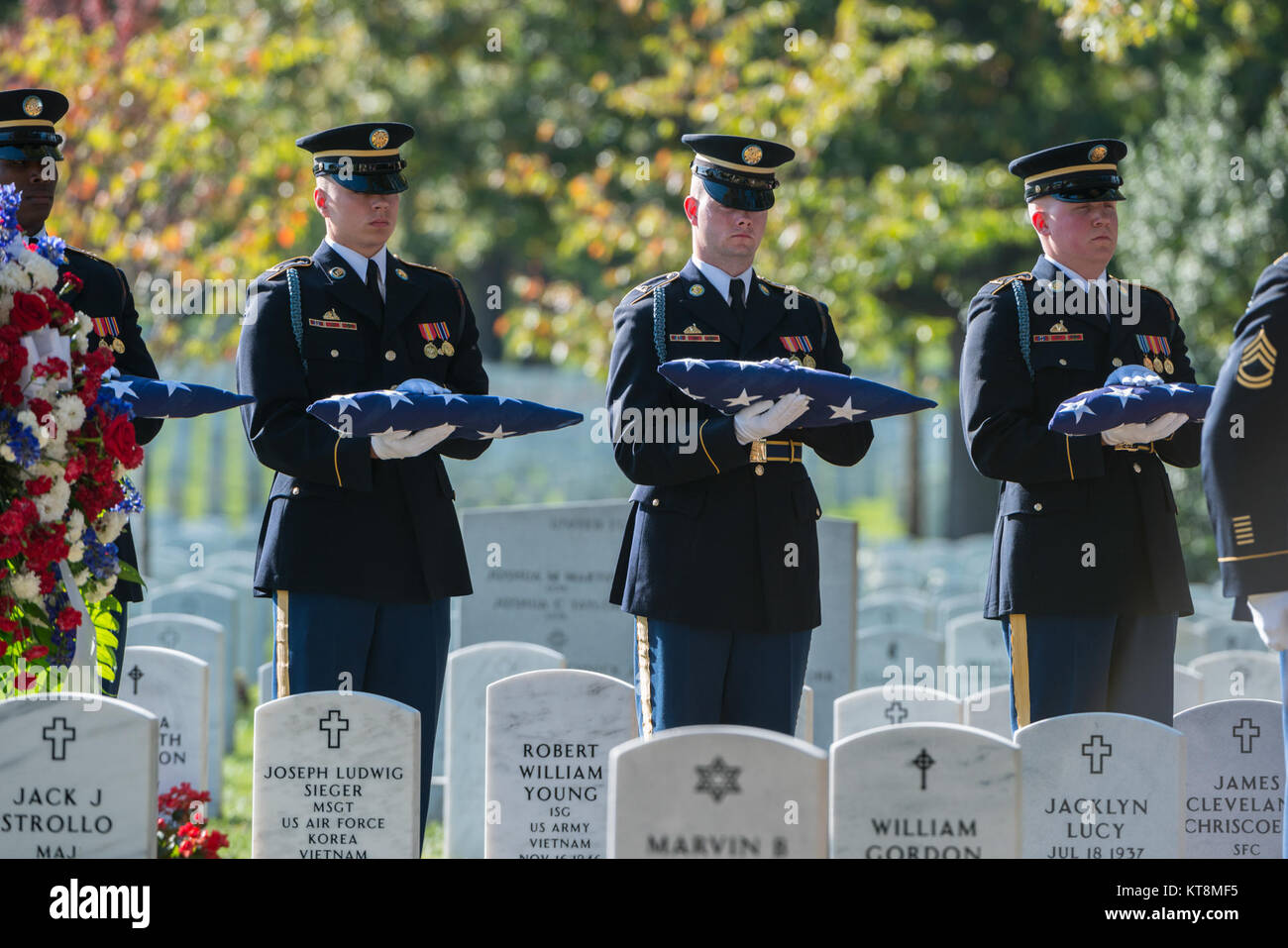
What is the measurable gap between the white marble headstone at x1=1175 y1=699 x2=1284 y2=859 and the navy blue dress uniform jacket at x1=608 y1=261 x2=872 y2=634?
1281mm

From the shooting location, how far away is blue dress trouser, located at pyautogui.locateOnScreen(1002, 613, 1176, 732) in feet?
16.0

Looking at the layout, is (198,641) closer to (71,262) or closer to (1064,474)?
(71,262)

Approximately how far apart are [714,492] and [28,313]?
1.96 meters

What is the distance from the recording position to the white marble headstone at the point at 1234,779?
5.13 metres

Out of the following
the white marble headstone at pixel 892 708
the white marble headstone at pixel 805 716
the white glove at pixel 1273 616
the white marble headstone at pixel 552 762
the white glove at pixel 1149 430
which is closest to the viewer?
the white glove at pixel 1273 616

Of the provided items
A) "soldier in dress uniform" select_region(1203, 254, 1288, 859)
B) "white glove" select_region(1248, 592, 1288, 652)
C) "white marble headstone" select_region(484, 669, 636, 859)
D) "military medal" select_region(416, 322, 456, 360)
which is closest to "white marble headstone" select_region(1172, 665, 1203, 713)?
"white marble headstone" select_region(484, 669, 636, 859)

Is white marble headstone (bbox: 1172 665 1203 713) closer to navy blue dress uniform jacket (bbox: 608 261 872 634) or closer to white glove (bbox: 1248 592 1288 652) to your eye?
navy blue dress uniform jacket (bbox: 608 261 872 634)

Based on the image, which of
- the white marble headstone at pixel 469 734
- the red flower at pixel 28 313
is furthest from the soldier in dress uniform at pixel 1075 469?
the red flower at pixel 28 313

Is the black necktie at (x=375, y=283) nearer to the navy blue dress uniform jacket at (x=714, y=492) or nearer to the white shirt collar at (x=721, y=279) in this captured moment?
the navy blue dress uniform jacket at (x=714, y=492)

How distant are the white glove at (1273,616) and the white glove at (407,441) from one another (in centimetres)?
216

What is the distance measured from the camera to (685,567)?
189 inches

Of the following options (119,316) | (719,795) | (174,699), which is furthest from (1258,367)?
(174,699)

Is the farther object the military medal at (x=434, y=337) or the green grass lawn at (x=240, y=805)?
the green grass lawn at (x=240, y=805)
